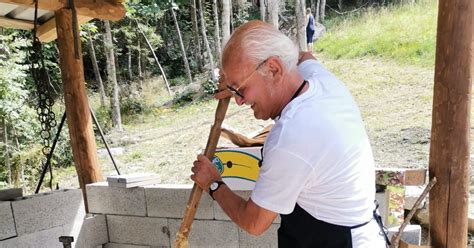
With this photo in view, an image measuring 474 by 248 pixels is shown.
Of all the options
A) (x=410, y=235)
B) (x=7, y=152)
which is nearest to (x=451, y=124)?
(x=410, y=235)

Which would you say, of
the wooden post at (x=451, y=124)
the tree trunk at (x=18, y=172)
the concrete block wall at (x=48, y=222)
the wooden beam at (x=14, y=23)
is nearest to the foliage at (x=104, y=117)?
the tree trunk at (x=18, y=172)

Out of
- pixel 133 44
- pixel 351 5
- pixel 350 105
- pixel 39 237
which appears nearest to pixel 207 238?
pixel 39 237

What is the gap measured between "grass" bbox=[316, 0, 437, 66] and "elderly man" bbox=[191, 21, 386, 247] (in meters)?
9.35

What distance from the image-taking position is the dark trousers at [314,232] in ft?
3.91

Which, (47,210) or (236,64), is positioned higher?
(236,64)

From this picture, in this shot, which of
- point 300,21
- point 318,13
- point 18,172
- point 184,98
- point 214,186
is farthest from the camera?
point 318,13

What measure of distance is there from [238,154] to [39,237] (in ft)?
4.58

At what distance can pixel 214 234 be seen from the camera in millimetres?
2639

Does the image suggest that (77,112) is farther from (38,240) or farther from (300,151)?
(300,151)

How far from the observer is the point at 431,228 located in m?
2.42

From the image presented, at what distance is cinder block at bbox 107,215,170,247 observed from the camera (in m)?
2.85

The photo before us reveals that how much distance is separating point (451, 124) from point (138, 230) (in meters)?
2.12

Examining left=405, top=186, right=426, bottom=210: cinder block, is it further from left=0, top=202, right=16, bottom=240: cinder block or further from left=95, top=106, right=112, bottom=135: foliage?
left=95, top=106, right=112, bottom=135: foliage

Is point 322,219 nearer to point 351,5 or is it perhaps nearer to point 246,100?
point 246,100
